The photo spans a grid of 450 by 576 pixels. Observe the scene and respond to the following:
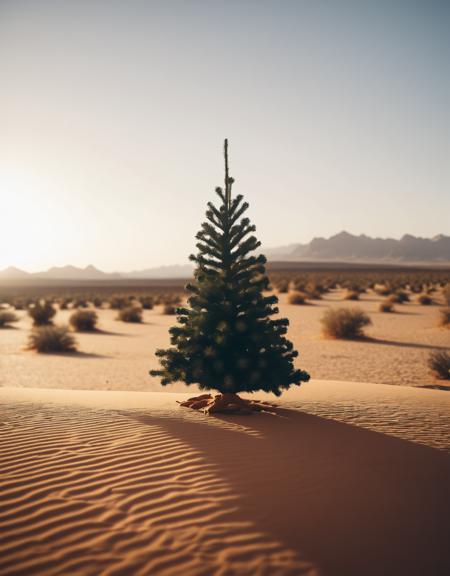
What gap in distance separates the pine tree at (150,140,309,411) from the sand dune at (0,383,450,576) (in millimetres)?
1103

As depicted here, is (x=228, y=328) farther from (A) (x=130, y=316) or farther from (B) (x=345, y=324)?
(A) (x=130, y=316)

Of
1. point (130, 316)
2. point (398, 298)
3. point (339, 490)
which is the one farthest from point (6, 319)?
point (398, 298)

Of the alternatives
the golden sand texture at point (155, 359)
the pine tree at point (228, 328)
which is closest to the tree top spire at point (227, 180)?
the pine tree at point (228, 328)

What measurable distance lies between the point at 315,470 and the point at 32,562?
2996 mm

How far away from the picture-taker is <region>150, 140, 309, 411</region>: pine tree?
7305mm

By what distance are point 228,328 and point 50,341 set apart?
13247 millimetres

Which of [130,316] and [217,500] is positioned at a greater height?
[217,500]

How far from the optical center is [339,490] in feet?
13.7

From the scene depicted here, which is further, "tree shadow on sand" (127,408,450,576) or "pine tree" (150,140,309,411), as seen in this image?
"pine tree" (150,140,309,411)

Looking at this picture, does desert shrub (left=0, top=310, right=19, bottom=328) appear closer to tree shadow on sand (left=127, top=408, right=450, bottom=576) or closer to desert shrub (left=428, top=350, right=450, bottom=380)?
tree shadow on sand (left=127, top=408, right=450, bottom=576)

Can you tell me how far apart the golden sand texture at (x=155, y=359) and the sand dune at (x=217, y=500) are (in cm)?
626

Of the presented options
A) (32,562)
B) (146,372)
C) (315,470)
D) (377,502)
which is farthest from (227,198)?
(146,372)

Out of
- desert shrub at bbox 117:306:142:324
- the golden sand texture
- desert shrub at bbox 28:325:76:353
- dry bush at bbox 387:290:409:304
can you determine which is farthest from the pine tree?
dry bush at bbox 387:290:409:304

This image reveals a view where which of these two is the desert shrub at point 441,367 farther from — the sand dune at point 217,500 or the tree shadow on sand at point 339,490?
the tree shadow on sand at point 339,490
